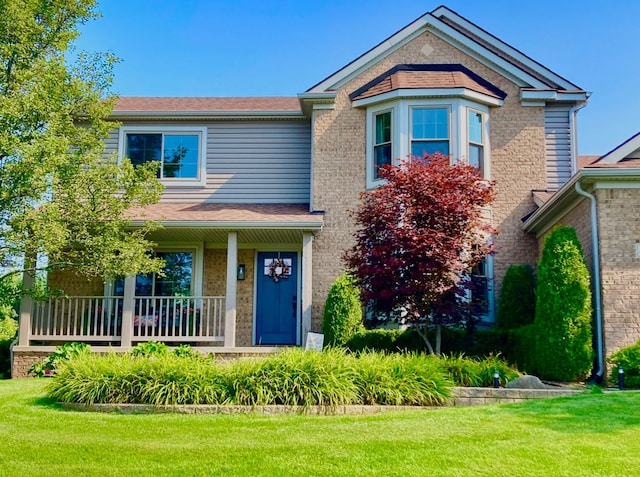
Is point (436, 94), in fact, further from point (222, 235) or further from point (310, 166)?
point (222, 235)

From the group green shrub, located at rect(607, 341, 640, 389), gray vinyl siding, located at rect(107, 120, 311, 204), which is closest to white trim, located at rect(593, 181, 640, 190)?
green shrub, located at rect(607, 341, 640, 389)

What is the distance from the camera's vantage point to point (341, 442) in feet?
21.0

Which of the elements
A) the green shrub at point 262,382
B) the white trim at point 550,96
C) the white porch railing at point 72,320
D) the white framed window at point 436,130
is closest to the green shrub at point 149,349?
the white porch railing at point 72,320

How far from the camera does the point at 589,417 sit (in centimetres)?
713

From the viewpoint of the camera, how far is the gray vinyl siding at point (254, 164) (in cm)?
1553

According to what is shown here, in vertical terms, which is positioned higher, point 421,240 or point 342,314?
point 421,240

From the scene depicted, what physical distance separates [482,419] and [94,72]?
9.56m

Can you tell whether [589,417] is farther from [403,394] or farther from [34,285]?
[34,285]

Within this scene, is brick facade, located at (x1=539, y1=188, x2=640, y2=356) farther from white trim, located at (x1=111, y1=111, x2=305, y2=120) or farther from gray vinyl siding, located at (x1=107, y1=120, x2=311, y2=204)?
white trim, located at (x1=111, y1=111, x2=305, y2=120)

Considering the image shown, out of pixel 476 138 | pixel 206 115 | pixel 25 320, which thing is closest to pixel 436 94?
pixel 476 138

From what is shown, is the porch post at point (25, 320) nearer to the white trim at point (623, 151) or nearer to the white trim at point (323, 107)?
the white trim at point (323, 107)

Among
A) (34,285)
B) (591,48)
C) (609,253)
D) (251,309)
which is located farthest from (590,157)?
(34,285)

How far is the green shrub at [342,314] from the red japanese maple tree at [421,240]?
1245mm

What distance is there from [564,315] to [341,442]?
5593 mm
